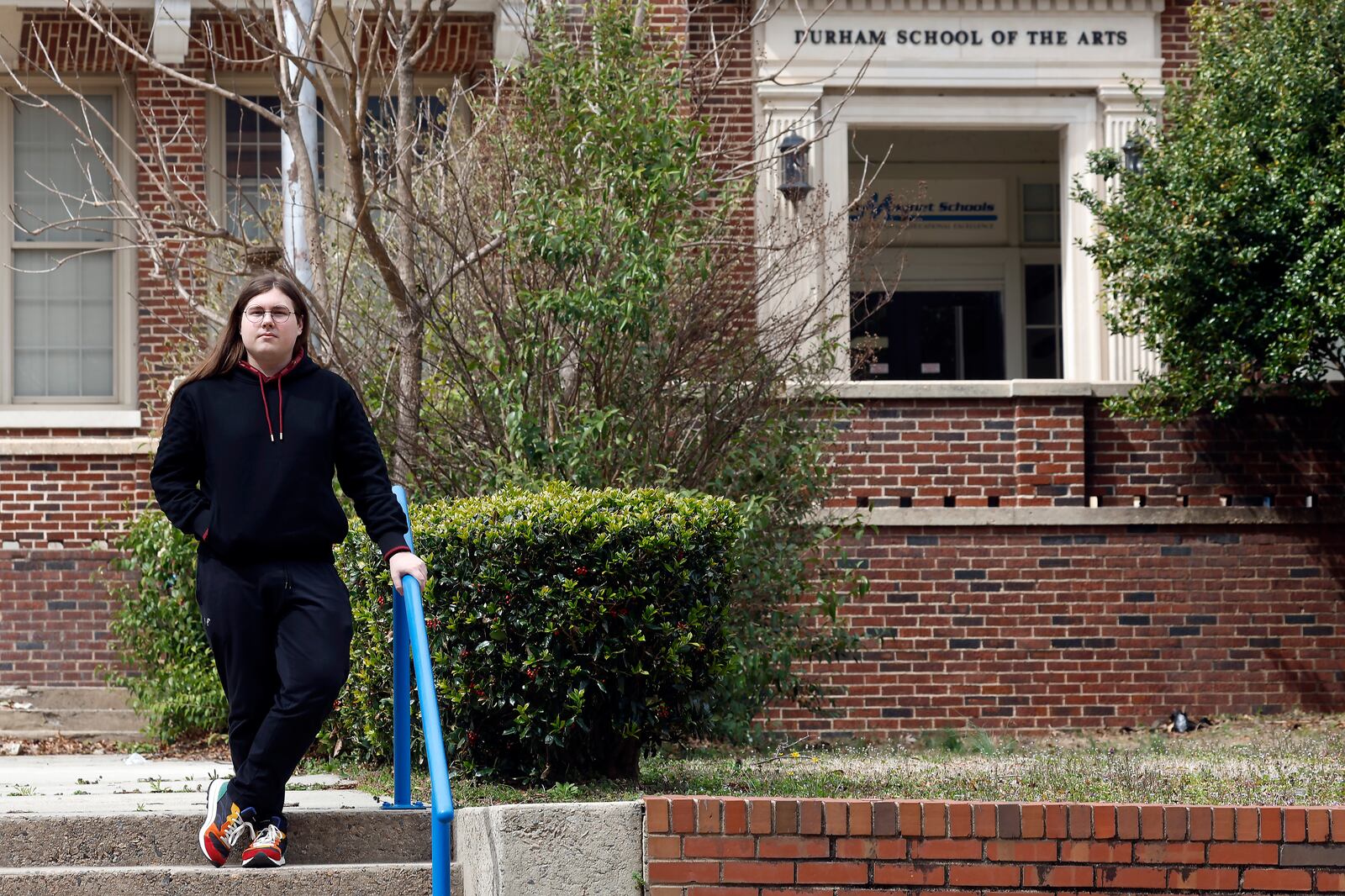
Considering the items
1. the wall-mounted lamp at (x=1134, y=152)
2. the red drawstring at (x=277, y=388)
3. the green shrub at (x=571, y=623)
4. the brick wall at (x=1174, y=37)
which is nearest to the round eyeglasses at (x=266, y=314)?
the red drawstring at (x=277, y=388)

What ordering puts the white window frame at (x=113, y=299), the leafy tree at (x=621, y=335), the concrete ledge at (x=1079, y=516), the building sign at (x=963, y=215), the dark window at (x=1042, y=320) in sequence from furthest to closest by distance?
1. the building sign at (x=963, y=215)
2. the dark window at (x=1042, y=320)
3. the white window frame at (x=113, y=299)
4. the concrete ledge at (x=1079, y=516)
5. the leafy tree at (x=621, y=335)

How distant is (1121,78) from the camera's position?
12.7 meters

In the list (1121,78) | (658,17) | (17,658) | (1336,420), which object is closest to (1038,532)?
(1336,420)

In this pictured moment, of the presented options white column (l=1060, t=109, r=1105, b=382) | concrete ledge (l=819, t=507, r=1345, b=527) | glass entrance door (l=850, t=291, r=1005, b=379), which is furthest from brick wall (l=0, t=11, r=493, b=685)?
glass entrance door (l=850, t=291, r=1005, b=379)

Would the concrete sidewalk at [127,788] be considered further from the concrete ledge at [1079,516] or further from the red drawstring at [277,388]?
the concrete ledge at [1079,516]

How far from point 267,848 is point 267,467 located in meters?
1.12

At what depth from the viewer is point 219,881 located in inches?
184

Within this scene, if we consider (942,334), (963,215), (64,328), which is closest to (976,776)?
(64,328)

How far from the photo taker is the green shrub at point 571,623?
5.39 metres

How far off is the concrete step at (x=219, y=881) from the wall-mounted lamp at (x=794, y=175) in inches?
288

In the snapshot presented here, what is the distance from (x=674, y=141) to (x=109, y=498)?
18.5 feet

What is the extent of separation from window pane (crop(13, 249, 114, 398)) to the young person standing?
8551 mm

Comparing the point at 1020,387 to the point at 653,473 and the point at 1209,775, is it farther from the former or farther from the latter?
the point at 1209,775

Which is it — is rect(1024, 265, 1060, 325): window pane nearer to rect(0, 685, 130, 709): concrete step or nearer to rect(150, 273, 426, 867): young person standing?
rect(0, 685, 130, 709): concrete step
